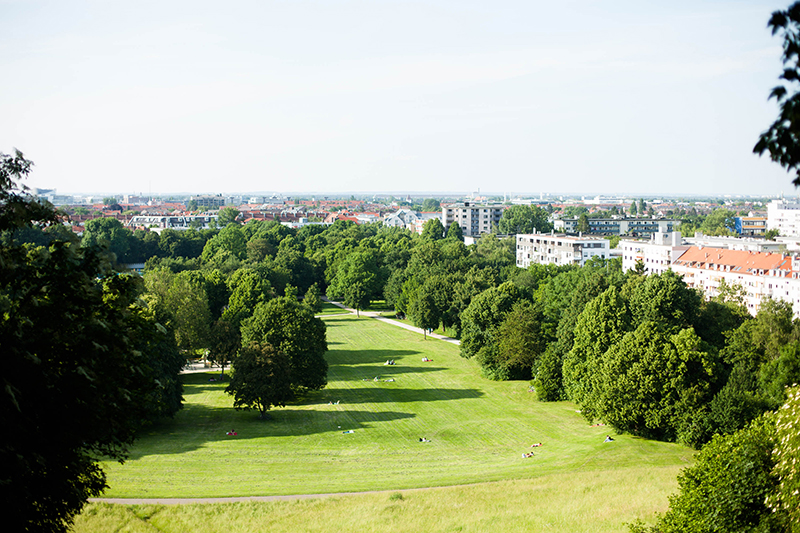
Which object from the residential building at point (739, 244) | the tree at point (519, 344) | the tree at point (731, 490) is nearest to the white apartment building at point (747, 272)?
the residential building at point (739, 244)

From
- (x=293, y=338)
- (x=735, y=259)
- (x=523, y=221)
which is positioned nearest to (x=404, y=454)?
(x=293, y=338)

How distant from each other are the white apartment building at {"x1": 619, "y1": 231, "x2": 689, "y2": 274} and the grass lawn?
5192cm

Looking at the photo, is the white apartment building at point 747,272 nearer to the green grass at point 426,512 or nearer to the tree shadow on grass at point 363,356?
the tree shadow on grass at point 363,356

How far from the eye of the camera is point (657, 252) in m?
103

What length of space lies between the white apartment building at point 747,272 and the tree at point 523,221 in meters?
79.4

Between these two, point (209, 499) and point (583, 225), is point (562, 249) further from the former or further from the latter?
point (209, 499)

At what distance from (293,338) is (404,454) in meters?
14.7

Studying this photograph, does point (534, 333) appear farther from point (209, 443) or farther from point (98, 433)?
point (98, 433)

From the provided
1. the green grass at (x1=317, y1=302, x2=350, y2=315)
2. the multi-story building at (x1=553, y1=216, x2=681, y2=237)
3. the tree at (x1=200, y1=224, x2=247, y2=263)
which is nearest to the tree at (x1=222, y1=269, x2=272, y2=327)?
the green grass at (x1=317, y1=302, x2=350, y2=315)

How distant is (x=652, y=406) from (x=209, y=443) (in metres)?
26.9

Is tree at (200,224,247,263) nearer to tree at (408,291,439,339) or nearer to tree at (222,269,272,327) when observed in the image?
tree at (408,291,439,339)

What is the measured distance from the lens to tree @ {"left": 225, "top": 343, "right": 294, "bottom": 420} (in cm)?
4509

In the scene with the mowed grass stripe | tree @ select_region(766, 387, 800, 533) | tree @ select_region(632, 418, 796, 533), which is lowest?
the mowed grass stripe

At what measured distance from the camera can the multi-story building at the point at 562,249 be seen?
118438 mm
